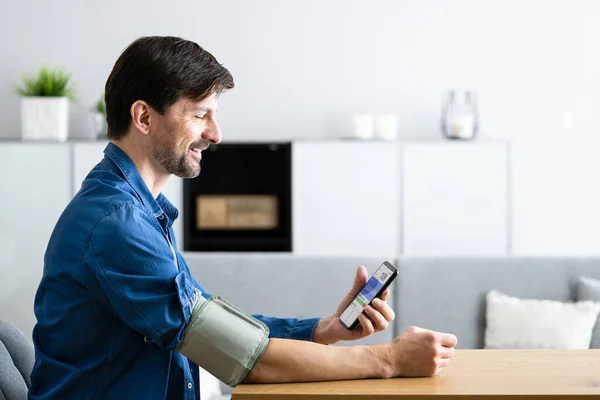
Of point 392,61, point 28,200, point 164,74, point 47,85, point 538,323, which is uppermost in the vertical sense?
point 392,61

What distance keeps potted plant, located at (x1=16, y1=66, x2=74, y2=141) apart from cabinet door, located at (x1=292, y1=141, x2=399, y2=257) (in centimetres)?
135

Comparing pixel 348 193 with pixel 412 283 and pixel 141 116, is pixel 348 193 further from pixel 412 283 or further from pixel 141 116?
pixel 141 116

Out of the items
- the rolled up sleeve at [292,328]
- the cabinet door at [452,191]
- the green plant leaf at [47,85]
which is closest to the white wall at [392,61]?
the green plant leaf at [47,85]

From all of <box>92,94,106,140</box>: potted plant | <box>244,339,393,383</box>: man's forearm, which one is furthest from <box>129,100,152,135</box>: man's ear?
<box>92,94,106,140</box>: potted plant

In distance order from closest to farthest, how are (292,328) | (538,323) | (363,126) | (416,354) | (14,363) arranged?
(416,354), (292,328), (14,363), (538,323), (363,126)

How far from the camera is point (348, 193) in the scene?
16.0 feet

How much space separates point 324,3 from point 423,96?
0.83 meters

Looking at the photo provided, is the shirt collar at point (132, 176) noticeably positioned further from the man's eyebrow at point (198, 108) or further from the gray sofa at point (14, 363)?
the gray sofa at point (14, 363)

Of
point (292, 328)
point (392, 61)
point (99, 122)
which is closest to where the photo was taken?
point (292, 328)

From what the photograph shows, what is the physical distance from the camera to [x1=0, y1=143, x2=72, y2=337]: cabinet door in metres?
4.84

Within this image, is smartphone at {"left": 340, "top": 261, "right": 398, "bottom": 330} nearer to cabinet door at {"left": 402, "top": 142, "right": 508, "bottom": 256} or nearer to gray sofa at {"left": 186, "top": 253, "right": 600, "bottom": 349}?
gray sofa at {"left": 186, "top": 253, "right": 600, "bottom": 349}

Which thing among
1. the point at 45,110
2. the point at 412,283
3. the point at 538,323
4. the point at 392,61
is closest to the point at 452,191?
the point at 392,61

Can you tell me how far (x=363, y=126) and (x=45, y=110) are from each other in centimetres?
180

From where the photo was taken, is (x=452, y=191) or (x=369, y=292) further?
(x=452, y=191)
